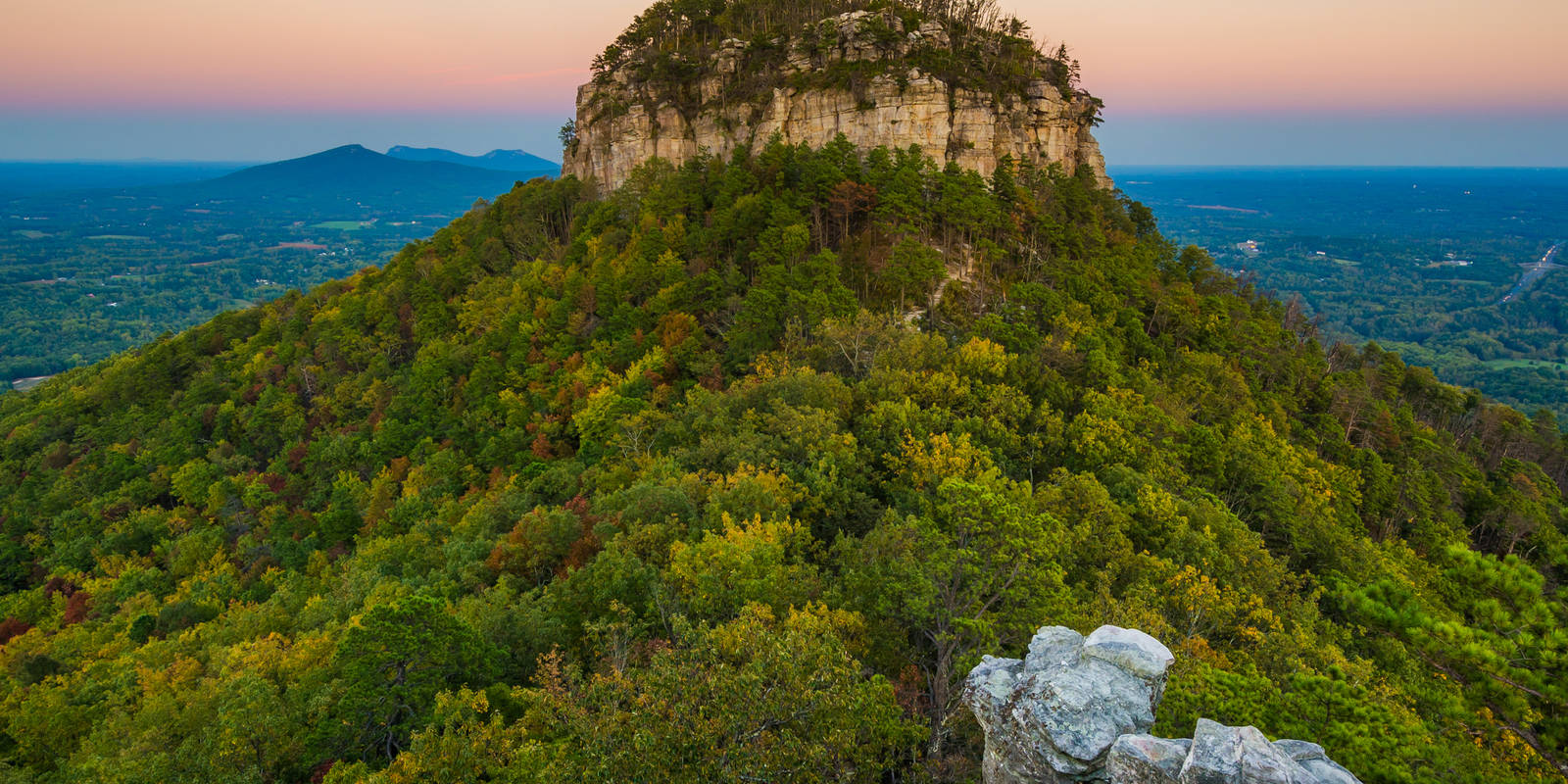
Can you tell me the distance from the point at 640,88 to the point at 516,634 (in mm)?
65012

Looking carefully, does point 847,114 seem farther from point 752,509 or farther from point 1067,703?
point 1067,703

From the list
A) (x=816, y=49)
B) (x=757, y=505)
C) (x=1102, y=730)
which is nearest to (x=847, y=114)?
(x=816, y=49)

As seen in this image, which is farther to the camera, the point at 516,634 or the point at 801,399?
the point at 801,399

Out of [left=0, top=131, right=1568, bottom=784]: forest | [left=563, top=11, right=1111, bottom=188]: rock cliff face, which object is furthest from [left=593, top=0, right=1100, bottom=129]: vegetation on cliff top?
[left=0, top=131, right=1568, bottom=784]: forest

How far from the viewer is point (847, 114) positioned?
62000 mm

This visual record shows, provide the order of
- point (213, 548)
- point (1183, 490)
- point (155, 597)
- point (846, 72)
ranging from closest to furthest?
point (1183, 490) → point (155, 597) → point (213, 548) → point (846, 72)

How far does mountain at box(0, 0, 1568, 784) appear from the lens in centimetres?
1499

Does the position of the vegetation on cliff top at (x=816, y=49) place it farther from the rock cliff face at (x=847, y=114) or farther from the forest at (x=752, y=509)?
the forest at (x=752, y=509)

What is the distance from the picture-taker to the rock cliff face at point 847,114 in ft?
198

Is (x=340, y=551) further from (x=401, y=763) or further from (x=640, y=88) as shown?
(x=640, y=88)

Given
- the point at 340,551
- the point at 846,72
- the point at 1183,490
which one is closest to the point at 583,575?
the point at 1183,490

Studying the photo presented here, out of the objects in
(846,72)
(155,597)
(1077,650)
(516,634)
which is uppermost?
(846,72)

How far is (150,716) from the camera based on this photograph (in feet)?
83.4

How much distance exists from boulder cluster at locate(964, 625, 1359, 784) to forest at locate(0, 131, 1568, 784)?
1984 millimetres
